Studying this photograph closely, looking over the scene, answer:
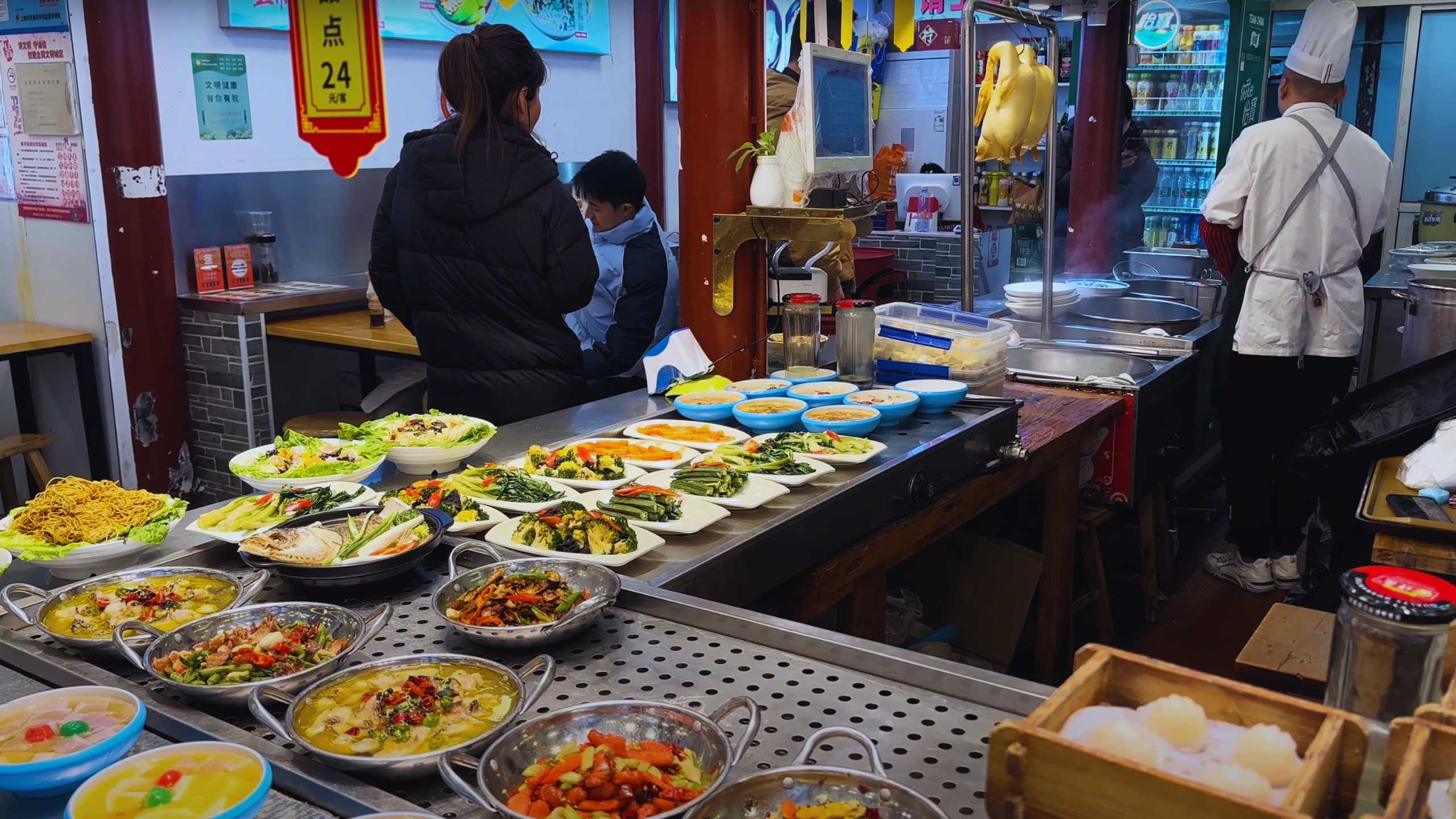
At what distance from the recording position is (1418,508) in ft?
9.57

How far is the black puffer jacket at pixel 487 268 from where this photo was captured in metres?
3.36

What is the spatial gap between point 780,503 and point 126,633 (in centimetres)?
127

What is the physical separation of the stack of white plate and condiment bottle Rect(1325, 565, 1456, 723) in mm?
3736

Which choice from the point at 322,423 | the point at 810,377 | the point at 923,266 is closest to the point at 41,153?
the point at 322,423

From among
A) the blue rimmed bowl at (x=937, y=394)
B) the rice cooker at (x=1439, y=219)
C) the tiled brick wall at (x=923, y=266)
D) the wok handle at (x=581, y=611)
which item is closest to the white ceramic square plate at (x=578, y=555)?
the wok handle at (x=581, y=611)

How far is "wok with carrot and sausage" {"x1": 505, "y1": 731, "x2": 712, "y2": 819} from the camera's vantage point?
124cm

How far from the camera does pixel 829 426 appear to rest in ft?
9.74

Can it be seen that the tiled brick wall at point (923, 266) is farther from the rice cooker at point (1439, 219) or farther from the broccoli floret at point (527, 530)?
the broccoli floret at point (527, 530)

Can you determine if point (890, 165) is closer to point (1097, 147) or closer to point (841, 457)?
point (1097, 147)

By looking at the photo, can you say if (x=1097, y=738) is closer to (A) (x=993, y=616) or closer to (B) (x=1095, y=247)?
(A) (x=993, y=616)

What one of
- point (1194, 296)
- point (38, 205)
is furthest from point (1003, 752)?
point (38, 205)

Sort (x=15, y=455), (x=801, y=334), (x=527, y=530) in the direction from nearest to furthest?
(x=527, y=530) < (x=801, y=334) < (x=15, y=455)

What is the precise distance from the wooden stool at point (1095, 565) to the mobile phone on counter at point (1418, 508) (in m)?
1.13

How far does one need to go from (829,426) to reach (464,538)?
1099 mm
